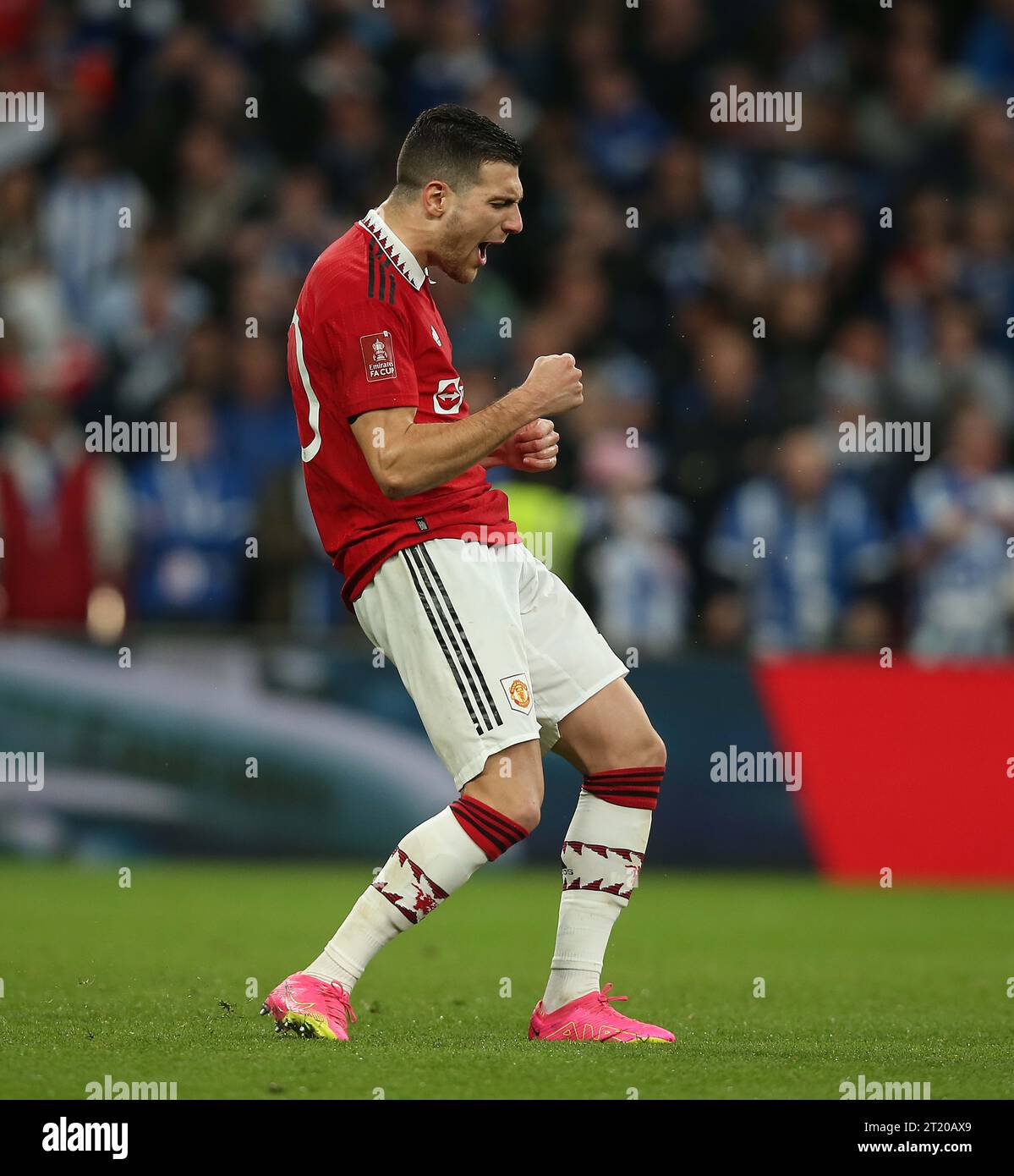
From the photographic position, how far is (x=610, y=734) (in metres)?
5.54

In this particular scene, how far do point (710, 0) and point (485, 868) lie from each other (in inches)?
298

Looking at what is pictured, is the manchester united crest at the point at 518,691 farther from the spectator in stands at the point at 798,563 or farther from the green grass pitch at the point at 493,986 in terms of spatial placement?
the spectator in stands at the point at 798,563

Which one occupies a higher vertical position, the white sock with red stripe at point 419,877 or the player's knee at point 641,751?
the player's knee at point 641,751

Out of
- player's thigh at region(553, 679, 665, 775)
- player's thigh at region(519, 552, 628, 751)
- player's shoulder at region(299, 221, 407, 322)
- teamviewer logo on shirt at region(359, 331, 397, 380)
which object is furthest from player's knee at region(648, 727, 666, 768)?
player's shoulder at region(299, 221, 407, 322)

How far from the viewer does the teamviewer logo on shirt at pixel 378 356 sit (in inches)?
202

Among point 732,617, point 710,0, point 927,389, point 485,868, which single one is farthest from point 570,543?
point 710,0

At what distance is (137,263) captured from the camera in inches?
525

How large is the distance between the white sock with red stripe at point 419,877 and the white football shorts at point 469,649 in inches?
5.1

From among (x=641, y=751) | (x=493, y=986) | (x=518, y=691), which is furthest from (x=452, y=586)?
(x=493, y=986)

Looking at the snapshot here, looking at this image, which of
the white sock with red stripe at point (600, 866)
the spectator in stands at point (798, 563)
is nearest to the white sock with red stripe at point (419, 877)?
the white sock with red stripe at point (600, 866)

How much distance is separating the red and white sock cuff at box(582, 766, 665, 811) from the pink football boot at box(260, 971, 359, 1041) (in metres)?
0.95

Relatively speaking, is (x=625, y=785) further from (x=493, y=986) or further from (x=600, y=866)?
(x=493, y=986)

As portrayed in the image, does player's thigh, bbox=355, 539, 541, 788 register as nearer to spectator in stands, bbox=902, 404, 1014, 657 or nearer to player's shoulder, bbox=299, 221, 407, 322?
player's shoulder, bbox=299, 221, 407, 322

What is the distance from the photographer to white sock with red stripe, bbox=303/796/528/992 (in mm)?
5215
